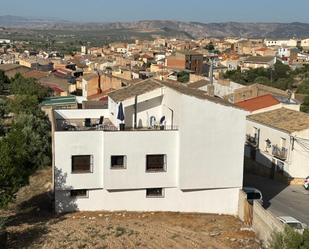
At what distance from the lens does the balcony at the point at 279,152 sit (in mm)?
33384

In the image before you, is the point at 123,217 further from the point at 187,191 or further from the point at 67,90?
the point at 67,90

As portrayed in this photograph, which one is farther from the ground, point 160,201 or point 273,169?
point 160,201

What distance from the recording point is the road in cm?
2669

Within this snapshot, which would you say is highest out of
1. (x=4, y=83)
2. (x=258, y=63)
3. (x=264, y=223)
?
(x=264, y=223)

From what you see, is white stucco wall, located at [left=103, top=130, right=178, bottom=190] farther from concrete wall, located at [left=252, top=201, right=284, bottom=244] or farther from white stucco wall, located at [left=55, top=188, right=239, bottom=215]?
concrete wall, located at [left=252, top=201, right=284, bottom=244]

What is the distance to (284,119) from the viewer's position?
35.5 metres

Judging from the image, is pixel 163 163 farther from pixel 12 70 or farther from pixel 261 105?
pixel 12 70

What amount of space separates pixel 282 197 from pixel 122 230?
506 inches

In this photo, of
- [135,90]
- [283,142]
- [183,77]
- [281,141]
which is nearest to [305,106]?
[281,141]

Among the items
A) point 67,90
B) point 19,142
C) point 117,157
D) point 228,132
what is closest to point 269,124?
point 228,132

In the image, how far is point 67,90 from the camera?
79.9 meters

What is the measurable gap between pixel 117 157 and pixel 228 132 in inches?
221

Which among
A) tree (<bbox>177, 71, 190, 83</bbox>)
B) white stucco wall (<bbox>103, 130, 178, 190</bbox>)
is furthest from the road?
tree (<bbox>177, 71, 190, 83</bbox>)

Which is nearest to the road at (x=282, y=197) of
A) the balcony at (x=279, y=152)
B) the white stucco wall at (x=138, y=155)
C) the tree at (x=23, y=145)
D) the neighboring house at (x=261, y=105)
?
the balcony at (x=279, y=152)
